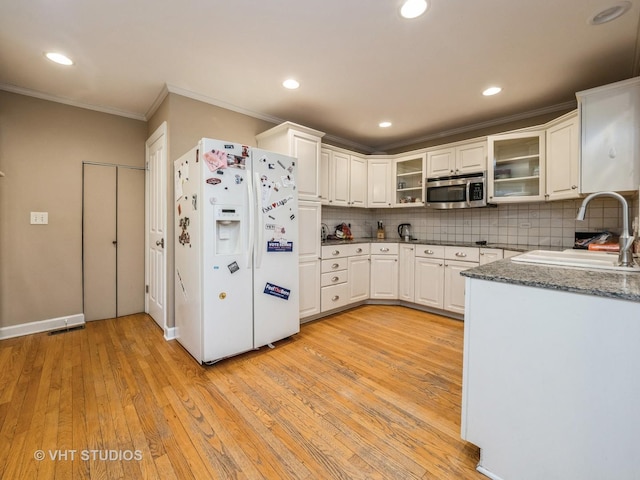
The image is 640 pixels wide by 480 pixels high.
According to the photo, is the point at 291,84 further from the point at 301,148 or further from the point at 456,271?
the point at 456,271

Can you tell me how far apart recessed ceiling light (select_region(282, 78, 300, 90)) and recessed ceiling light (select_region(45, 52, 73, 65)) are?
1714 mm

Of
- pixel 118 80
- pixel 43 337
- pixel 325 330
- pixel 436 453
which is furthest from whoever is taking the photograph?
pixel 325 330

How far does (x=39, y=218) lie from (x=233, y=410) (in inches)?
115

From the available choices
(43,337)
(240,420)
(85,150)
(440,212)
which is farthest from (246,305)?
(440,212)

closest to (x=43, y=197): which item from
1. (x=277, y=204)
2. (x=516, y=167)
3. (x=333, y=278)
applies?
(x=277, y=204)

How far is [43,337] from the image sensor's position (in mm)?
2750

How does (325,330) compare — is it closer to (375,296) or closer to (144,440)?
(375,296)

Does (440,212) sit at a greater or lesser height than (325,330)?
greater

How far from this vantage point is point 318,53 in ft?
6.97

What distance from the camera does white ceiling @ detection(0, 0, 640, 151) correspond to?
5.60ft

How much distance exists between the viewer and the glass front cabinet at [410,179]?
3.86 metres

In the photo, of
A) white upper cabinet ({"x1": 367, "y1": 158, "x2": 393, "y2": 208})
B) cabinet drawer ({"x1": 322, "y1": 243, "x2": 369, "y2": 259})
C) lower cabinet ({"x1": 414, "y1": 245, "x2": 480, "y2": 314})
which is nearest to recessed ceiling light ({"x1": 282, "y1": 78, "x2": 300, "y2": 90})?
cabinet drawer ({"x1": 322, "y1": 243, "x2": 369, "y2": 259})

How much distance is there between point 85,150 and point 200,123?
1429 mm

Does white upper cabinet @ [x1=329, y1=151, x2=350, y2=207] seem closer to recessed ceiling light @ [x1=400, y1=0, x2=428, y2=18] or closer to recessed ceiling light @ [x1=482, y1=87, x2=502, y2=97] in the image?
recessed ceiling light @ [x1=482, y1=87, x2=502, y2=97]
